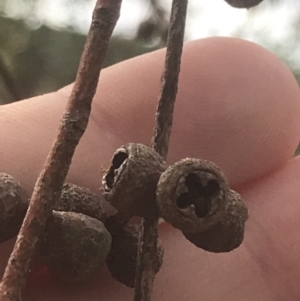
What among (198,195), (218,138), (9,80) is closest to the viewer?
(198,195)

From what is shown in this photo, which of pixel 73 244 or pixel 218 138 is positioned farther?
pixel 218 138

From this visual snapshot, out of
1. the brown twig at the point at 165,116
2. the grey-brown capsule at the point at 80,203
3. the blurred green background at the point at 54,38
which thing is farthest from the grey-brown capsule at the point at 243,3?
the blurred green background at the point at 54,38

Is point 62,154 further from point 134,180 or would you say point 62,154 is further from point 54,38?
point 54,38

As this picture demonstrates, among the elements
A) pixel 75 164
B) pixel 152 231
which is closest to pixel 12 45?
pixel 75 164

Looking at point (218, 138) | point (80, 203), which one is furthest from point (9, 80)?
point (80, 203)

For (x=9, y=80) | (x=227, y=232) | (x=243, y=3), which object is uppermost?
(x=9, y=80)

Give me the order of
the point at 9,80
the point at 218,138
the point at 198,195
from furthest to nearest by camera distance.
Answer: the point at 9,80 → the point at 218,138 → the point at 198,195

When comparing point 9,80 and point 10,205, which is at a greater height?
point 9,80

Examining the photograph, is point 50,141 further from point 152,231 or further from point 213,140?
point 152,231
